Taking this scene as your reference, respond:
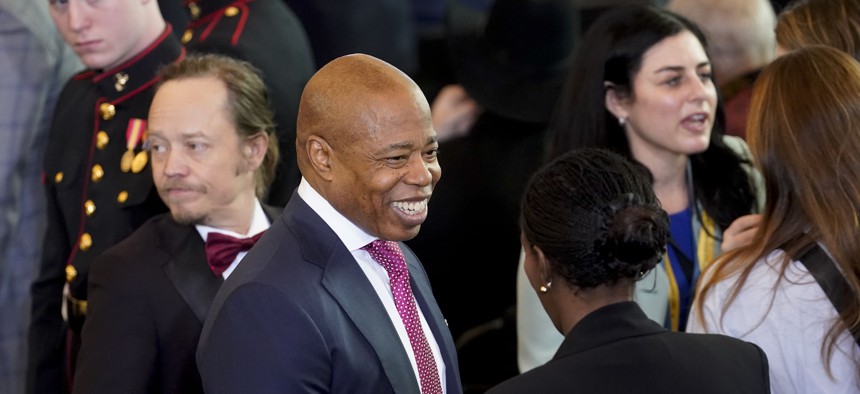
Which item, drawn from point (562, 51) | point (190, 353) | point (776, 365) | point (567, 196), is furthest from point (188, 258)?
point (562, 51)

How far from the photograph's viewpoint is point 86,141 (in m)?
3.25

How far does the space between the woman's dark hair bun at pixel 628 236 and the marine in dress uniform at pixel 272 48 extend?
1.44 m

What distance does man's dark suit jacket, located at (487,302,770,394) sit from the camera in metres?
1.97

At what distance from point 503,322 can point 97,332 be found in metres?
1.55

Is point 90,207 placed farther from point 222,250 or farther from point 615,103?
point 615,103

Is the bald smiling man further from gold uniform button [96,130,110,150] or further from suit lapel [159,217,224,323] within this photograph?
gold uniform button [96,130,110,150]

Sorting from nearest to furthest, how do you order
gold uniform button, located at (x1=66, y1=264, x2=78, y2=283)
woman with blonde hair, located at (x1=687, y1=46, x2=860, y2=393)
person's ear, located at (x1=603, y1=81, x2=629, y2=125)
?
woman with blonde hair, located at (x1=687, y1=46, x2=860, y2=393)
gold uniform button, located at (x1=66, y1=264, x2=78, y2=283)
person's ear, located at (x1=603, y1=81, x2=629, y2=125)

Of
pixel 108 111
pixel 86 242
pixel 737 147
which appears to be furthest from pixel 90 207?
pixel 737 147

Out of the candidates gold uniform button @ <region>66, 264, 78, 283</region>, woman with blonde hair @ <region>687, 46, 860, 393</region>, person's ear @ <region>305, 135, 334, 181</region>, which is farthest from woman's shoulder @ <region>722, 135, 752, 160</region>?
gold uniform button @ <region>66, 264, 78, 283</region>

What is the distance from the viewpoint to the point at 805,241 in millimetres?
2535

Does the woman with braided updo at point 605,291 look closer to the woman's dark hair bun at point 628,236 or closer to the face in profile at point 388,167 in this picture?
the woman's dark hair bun at point 628,236

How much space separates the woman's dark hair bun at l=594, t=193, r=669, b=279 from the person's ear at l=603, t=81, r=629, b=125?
1.21m

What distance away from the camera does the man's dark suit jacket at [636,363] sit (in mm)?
1966

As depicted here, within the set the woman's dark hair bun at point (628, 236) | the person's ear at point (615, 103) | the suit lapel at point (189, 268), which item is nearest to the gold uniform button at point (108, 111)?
the suit lapel at point (189, 268)
